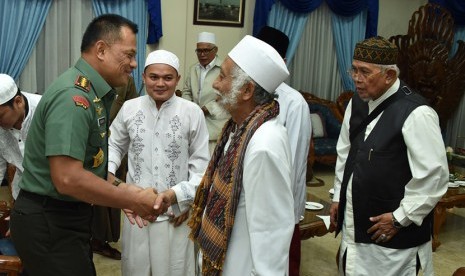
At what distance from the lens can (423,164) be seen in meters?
2.04

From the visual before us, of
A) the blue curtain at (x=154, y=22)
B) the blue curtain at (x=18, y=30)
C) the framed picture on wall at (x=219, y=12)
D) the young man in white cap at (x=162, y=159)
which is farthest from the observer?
the framed picture on wall at (x=219, y=12)

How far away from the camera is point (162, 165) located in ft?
7.90

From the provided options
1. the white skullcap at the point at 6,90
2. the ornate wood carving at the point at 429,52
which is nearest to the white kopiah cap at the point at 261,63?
the white skullcap at the point at 6,90

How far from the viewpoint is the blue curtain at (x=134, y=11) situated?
5.20 meters

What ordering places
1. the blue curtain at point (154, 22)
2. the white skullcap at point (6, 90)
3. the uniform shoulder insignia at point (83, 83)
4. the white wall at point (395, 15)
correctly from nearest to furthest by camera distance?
the uniform shoulder insignia at point (83, 83) → the white skullcap at point (6, 90) → the blue curtain at point (154, 22) → the white wall at point (395, 15)

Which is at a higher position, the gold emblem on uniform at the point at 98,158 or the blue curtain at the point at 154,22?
the blue curtain at the point at 154,22

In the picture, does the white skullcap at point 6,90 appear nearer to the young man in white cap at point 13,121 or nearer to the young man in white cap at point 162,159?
the young man in white cap at point 13,121

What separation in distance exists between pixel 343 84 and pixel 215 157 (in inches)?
224

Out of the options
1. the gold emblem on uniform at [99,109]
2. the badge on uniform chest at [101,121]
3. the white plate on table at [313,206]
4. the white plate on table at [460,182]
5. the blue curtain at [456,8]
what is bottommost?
the white plate on table at [460,182]

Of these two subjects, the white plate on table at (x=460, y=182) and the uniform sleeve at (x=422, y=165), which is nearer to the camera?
the uniform sleeve at (x=422, y=165)

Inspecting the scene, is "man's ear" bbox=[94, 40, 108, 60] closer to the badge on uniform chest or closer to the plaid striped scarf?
the badge on uniform chest

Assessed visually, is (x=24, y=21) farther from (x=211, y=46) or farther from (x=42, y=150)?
(x=42, y=150)

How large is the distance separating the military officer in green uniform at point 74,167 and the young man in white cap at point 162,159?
49 centimetres

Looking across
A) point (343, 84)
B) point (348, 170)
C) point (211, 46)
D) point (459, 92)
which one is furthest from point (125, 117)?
point (459, 92)
